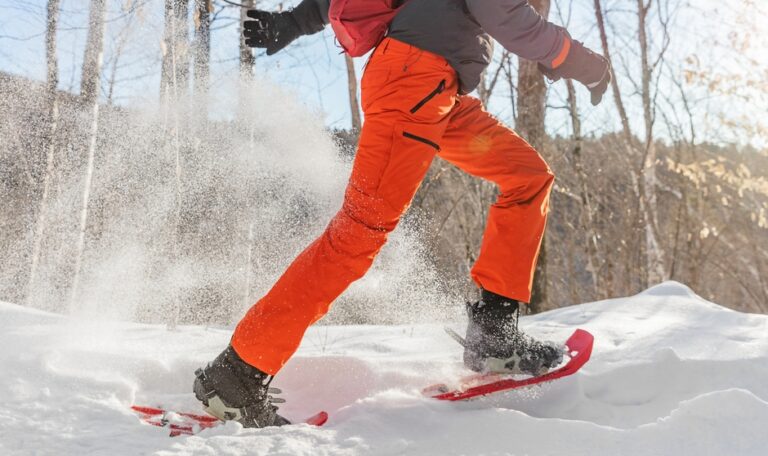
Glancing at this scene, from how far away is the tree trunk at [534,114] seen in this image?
5328 millimetres

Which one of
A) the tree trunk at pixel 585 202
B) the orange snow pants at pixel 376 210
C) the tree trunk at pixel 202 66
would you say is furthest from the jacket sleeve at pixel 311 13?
the tree trunk at pixel 585 202

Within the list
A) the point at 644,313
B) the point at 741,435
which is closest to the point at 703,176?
the point at 644,313

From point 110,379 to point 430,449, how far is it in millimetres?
1102

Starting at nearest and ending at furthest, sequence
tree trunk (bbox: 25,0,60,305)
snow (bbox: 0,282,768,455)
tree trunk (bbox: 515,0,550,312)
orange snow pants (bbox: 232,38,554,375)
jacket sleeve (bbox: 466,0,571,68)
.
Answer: snow (bbox: 0,282,768,455) < orange snow pants (bbox: 232,38,554,375) < jacket sleeve (bbox: 466,0,571,68) < tree trunk (bbox: 515,0,550,312) < tree trunk (bbox: 25,0,60,305)

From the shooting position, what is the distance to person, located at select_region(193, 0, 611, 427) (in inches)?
66.2

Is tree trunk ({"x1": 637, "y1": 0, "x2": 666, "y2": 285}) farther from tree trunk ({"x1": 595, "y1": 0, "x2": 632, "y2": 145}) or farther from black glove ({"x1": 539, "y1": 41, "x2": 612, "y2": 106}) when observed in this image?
black glove ({"x1": 539, "y1": 41, "x2": 612, "y2": 106})

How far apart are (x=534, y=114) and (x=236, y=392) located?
4.50m

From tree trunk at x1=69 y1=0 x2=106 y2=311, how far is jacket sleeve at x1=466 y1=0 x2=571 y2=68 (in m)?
5.68

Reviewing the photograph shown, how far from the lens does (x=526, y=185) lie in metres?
2.03

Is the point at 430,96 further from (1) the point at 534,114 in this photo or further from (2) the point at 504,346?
(1) the point at 534,114

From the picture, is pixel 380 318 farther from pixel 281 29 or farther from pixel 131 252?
pixel 281 29

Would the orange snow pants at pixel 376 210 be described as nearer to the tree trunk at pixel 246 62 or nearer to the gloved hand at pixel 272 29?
the gloved hand at pixel 272 29

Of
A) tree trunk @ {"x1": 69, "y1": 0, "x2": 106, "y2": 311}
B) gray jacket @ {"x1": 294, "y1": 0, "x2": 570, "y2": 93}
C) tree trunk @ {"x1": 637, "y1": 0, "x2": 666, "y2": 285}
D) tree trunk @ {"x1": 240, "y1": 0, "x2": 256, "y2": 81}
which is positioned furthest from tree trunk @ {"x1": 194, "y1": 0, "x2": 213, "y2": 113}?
tree trunk @ {"x1": 637, "y1": 0, "x2": 666, "y2": 285}

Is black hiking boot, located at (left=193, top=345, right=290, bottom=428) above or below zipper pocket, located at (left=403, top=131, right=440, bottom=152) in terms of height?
below
